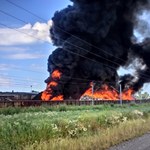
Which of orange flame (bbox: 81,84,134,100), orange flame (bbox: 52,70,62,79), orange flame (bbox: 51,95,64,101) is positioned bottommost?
orange flame (bbox: 51,95,64,101)

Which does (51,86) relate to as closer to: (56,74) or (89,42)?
(56,74)

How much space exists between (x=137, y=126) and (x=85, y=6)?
62146 mm

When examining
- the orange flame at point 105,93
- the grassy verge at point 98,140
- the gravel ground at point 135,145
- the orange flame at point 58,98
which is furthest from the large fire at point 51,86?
the gravel ground at point 135,145

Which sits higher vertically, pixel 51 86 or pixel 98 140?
pixel 51 86

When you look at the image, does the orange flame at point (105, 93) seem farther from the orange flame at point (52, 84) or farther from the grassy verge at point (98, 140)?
the grassy verge at point (98, 140)

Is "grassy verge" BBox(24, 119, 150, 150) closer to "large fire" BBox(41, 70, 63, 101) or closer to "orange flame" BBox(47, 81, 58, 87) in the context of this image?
"large fire" BBox(41, 70, 63, 101)

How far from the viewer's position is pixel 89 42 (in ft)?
288

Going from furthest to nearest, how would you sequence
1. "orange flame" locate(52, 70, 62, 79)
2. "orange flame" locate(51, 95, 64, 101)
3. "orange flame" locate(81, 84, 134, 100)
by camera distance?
"orange flame" locate(81, 84, 134, 100) < "orange flame" locate(52, 70, 62, 79) < "orange flame" locate(51, 95, 64, 101)

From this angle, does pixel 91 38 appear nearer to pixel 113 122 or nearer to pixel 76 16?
pixel 76 16

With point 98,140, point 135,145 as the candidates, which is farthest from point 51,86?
point 98,140

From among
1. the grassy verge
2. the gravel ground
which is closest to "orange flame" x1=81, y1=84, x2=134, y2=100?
the grassy verge

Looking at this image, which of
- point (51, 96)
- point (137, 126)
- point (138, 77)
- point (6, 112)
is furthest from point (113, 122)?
point (138, 77)

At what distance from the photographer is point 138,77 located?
104 m

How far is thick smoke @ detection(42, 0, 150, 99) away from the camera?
8556cm
